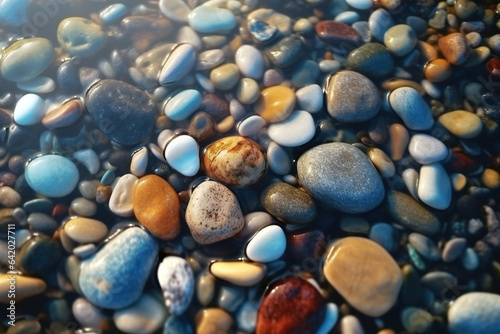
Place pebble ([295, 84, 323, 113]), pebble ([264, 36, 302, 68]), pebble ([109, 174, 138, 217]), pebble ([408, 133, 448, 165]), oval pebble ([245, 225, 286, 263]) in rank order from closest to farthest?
oval pebble ([245, 225, 286, 263]) → pebble ([109, 174, 138, 217]) → pebble ([408, 133, 448, 165]) → pebble ([295, 84, 323, 113]) → pebble ([264, 36, 302, 68])

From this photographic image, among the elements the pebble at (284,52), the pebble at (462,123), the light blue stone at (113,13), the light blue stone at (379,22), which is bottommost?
the pebble at (462,123)

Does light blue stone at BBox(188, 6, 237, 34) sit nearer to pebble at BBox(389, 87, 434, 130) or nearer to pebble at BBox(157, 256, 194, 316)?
pebble at BBox(389, 87, 434, 130)

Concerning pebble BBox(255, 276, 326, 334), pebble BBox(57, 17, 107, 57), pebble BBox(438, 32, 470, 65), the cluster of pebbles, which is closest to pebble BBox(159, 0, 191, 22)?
the cluster of pebbles

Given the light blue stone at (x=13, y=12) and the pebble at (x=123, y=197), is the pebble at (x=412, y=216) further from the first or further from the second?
the light blue stone at (x=13, y=12)

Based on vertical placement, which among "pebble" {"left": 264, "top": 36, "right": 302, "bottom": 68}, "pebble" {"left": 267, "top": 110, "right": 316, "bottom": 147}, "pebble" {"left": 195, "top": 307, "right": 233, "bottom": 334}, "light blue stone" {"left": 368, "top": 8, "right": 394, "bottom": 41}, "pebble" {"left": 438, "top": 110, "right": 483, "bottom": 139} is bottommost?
"pebble" {"left": 195, "top": 307, "right": 233, "bottom": 334}

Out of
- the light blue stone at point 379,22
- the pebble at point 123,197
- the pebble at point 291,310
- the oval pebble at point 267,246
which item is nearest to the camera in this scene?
the pebble at point 291,310

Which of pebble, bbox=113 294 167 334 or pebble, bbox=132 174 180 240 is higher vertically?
pebble, bbox=132 174 180 240

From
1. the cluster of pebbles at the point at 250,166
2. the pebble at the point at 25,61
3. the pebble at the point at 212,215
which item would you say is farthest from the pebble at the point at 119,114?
the pebble at the point at 212,215

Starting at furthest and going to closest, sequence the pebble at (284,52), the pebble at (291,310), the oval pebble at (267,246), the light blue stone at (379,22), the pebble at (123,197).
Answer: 1. the light blue stone at (379,22)
2. the pebble at (284,52)
3. the pebble at (123,197)
4. the oval pebble at (267,246)
5. the pebble at (291,310)
